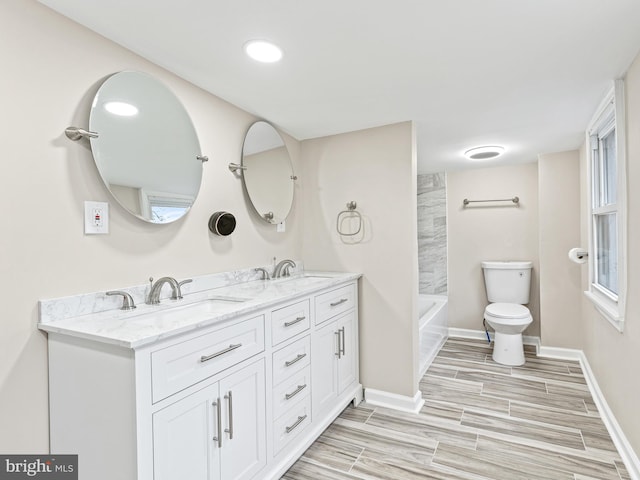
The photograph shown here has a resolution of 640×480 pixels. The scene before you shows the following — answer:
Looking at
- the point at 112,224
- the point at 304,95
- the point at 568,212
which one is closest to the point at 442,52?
the point at 304,95

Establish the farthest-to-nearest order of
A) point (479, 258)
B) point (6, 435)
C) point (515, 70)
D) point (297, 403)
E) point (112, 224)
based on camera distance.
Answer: point (479, 258), point (297, 403), point (515, 70), point (112, 224), point (6, 435)

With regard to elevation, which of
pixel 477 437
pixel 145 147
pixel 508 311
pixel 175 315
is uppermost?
pixel 145 147

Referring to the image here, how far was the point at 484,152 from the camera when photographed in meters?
3.31

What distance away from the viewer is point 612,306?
84.7 inches

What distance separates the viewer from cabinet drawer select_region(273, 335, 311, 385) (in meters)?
1.76

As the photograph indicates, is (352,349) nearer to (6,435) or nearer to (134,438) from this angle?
(134,438)

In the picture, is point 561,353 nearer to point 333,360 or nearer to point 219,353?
point 333,360

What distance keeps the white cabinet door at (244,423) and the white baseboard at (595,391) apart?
183cm

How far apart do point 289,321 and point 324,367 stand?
0.54 m

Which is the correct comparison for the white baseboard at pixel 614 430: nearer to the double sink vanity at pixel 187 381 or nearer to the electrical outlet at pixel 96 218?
the double sink vanity at pixel 187 381

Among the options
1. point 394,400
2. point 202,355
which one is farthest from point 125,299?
point 394,400

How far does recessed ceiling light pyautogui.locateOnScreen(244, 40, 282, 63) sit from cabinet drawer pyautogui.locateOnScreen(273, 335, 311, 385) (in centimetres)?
144

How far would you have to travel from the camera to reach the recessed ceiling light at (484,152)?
3.21 metres

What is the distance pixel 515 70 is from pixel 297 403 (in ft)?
6.94
